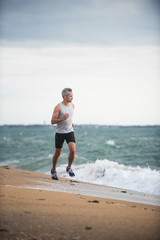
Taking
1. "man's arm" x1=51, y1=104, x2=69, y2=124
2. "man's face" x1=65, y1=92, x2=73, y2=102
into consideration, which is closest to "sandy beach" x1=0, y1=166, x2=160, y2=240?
"man's arm" x1=51, y1=104, x2=69, y2=124

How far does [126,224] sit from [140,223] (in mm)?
157

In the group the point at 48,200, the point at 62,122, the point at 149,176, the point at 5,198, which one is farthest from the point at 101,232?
the point at 149,176

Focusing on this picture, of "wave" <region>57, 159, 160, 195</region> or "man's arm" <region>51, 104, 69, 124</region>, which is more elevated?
"man's arm" <region>51, 104, 69, 124</region>

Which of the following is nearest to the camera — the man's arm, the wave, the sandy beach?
the sandy beach

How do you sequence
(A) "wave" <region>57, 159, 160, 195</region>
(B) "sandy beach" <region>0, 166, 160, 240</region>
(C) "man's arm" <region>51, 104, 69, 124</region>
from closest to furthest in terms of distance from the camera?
(B) "sandy beach" <region>0, 166, 160, 240</region> < (C) "man's arm" <region>51, 104, 69, 124</region> < (A) "wave" <region>57, 159, 160, 195</region>

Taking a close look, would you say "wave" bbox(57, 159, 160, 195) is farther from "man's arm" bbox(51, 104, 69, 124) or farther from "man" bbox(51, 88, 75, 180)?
"man's arm" bbox(51, 104, 69, 124)

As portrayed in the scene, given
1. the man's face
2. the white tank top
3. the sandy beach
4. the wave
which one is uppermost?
the man's face

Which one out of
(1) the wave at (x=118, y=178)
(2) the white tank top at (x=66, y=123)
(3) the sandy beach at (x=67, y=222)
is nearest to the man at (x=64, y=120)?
(2) the white tank top at (x=66, y=123)

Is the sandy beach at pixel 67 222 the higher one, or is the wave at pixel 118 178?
the sandy beach at pixel 67 222

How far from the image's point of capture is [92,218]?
2.47 m

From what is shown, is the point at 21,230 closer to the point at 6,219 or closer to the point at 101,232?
the point at 6,219

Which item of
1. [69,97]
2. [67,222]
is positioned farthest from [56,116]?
[67,222]

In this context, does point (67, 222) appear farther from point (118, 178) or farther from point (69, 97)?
point (118, 178)

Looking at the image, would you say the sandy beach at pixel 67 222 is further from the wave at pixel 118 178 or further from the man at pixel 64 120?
the wave at pixel 118 178
